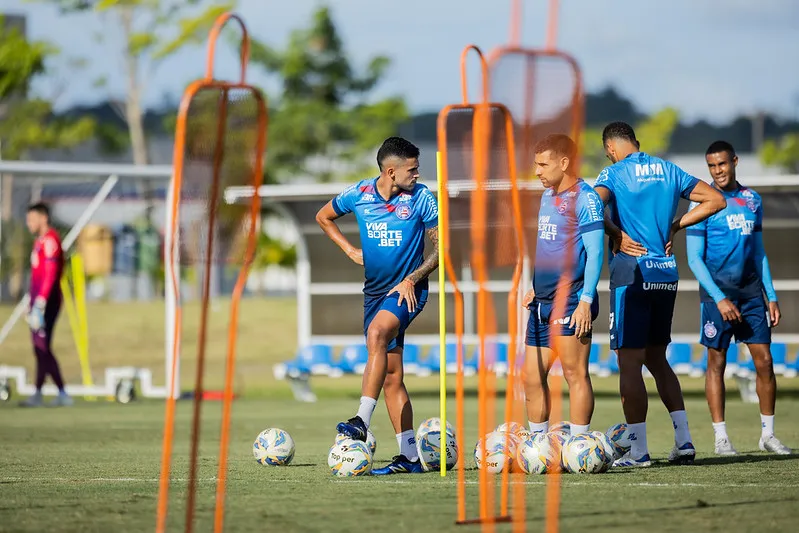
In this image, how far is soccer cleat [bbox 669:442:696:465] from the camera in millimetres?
9891

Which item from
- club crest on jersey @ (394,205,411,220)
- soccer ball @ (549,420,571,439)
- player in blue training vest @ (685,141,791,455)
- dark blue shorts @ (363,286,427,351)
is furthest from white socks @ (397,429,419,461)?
player in blue training vest @ (685,141,791,455)

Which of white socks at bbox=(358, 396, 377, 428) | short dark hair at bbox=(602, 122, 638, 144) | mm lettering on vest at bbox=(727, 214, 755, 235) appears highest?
short dark hair at bbox=(602, 122, 638, 144)

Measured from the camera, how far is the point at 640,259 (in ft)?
31.9

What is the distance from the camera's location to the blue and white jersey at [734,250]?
11055 mm

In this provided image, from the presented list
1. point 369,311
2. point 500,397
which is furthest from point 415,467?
point 500,397

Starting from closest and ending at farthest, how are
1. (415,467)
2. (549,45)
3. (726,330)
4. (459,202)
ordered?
(549,45)
(415,467)
(726,330)
(459,202)

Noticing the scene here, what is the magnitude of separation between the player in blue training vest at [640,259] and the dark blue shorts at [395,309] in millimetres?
1444

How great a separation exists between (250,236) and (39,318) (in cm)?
1221

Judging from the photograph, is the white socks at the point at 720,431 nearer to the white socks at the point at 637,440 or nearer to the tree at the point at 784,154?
the white socks at the point at 637,440

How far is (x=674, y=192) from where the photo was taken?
9.85 metres

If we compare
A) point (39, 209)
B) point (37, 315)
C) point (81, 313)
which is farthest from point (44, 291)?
point (81, 313)

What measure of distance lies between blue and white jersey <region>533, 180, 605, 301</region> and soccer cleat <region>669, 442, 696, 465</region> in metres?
1.53

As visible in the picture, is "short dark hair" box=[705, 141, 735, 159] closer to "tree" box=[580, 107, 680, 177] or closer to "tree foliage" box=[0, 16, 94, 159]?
"tree foliage" box=[0, 16, 94, 159]

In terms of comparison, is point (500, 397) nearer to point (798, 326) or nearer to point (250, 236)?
point (798, 326)
